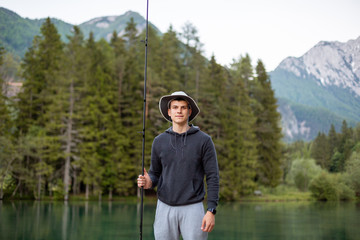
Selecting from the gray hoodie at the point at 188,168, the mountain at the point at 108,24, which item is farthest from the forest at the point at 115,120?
the mountain at the point at 108,24

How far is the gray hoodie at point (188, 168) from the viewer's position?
3.36 meters

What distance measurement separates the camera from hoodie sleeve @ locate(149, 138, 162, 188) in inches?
141

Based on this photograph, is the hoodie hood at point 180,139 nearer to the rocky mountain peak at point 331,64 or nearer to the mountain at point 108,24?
the rocky mountain peak at point 331,64

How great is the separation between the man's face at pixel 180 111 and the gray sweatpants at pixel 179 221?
64 cm

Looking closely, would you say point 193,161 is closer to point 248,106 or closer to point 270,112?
point 248,106

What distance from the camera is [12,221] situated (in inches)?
635

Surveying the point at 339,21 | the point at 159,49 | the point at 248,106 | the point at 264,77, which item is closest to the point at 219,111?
the point at 248,106

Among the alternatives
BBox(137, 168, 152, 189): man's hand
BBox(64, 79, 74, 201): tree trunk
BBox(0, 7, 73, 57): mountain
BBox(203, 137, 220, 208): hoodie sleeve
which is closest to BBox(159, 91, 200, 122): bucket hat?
BBox(203, 137, 220, 208): hoodie sleeve

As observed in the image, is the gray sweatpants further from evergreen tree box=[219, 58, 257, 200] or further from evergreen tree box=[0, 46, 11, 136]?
evergreen tree box=[219, 58, 257, 200]

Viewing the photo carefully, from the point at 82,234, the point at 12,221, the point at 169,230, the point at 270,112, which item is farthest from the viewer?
the point at 270,112

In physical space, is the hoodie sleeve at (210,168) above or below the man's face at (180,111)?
below

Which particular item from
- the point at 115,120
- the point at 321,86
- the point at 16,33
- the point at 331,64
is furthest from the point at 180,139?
the point at 16,33

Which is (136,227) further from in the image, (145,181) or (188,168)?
(188,168)

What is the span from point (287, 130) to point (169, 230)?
68.3m
